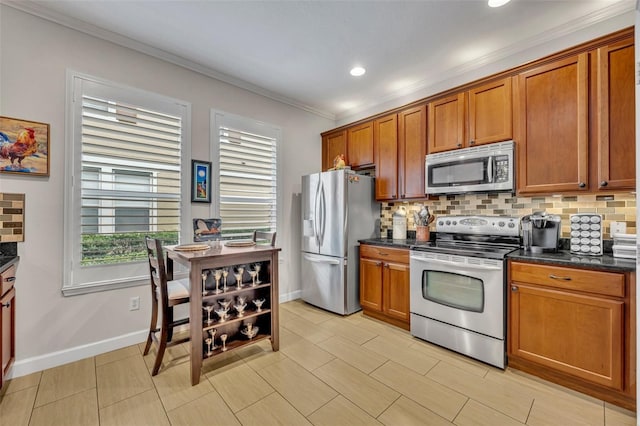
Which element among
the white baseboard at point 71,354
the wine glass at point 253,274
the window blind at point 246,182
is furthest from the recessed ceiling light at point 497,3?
the white baseboard at point 71,354

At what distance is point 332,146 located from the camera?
413 centimetres

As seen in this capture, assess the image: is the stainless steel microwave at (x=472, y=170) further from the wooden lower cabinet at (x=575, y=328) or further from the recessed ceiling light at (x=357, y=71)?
the recessed ceiling light at (x=357, y=71)

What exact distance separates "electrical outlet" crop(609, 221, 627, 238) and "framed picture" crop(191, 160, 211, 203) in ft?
11.7

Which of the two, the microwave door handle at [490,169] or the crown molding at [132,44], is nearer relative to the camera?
the crown molding at [132,44]

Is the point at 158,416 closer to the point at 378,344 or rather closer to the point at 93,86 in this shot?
the point at 378,344

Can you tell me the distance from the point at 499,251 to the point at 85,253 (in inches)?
138

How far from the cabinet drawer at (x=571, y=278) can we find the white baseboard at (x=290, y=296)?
2.63 m

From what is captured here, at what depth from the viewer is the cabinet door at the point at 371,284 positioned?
3.08 m

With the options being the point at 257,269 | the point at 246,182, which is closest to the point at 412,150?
the point at 246,182

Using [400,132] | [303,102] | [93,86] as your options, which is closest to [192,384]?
[93,86]

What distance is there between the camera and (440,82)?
10.3 feet

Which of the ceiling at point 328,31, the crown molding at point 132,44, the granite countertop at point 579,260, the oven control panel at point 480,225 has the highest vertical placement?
the ceiling at point 328,31

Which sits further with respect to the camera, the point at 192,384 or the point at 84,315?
the point at 84,315

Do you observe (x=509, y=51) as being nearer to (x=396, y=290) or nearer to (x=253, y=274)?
(x=396, y=290)
